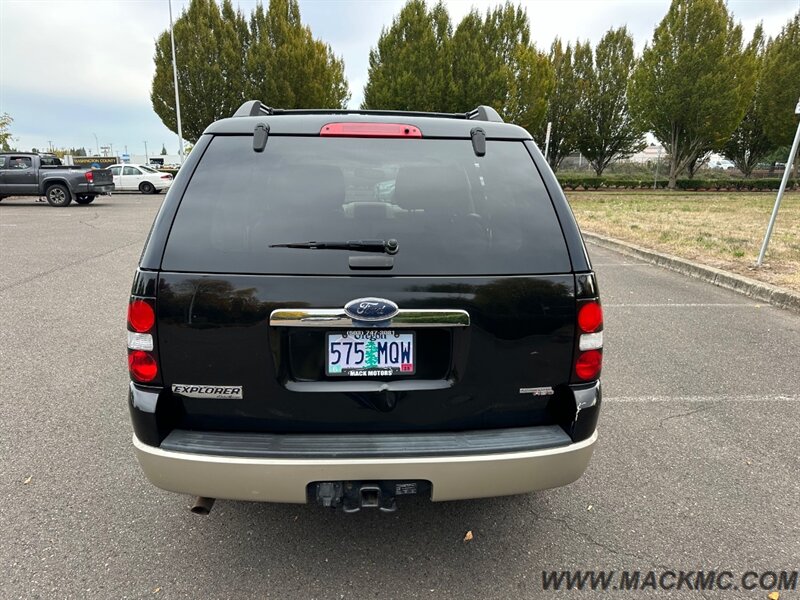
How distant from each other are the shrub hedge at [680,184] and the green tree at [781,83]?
12.6ft

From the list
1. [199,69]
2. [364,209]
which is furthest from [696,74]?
[364,209]

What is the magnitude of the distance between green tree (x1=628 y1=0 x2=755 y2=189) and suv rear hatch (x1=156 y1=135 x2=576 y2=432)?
119 ft

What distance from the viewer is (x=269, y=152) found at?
2.21 metres

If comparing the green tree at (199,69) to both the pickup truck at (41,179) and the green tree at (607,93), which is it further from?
the green tree at (607,93)

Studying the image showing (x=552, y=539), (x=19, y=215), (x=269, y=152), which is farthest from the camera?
(x=19, y=215)

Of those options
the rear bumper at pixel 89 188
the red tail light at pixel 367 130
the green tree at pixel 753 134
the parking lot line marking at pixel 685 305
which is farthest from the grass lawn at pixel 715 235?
the green tree at pixel 753 134

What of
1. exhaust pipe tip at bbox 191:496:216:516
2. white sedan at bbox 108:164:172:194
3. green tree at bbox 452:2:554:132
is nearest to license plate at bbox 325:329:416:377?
exhaust pipe tip at bbox 191:496:216:516

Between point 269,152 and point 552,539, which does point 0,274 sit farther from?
point 552,539

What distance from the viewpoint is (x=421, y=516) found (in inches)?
103

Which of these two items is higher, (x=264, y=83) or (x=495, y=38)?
(x=495, y=38)

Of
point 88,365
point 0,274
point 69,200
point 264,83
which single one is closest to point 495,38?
point 264,83

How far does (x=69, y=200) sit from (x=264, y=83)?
1981cm

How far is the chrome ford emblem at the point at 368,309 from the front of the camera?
76.2 inches

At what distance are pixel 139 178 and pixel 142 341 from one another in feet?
102
